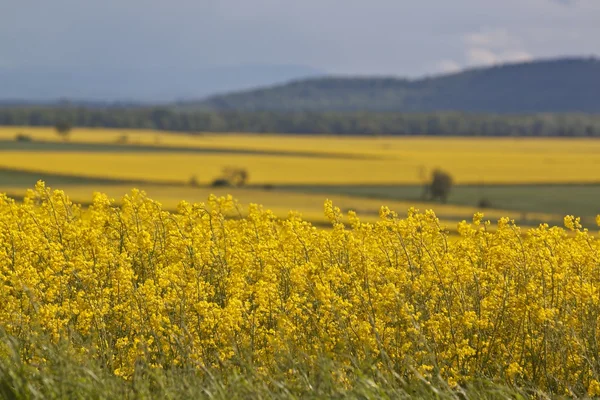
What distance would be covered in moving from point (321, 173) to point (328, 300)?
81.4 metres

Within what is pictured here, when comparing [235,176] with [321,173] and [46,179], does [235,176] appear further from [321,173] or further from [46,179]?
[46,179]

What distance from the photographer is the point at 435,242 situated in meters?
10.4

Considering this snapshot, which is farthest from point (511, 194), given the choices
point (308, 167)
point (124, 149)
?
point (124, 149)

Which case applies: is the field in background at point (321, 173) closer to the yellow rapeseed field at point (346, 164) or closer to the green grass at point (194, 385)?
the yellow rapeseed field at point (346, 164)

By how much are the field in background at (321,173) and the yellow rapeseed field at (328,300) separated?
3321 cm

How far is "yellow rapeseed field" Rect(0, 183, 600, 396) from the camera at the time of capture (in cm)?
845

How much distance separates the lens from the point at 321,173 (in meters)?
89.6

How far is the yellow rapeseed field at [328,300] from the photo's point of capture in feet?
27.7

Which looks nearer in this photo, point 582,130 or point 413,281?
point 413,281

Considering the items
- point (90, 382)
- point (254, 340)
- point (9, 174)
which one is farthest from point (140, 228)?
point (9, 174)

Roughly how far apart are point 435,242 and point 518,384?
196 centimetres

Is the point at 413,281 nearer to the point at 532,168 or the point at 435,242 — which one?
the point at 435,242

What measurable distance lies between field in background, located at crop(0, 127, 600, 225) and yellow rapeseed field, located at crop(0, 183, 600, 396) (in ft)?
109

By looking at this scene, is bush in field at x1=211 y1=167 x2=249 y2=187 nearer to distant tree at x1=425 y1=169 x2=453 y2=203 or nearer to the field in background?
the field in background
